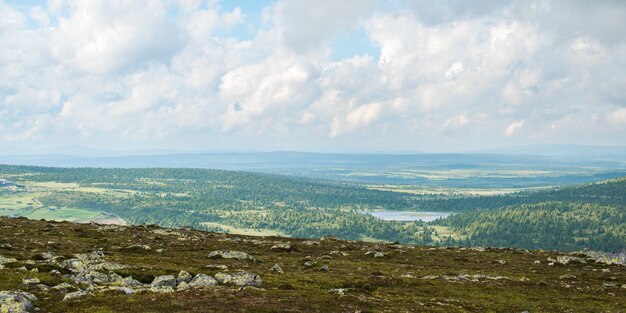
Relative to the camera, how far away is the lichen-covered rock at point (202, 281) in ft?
154

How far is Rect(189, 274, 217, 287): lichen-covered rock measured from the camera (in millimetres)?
46791

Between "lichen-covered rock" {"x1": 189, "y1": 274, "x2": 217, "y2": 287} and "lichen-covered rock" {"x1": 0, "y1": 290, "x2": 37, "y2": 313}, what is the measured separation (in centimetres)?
1480

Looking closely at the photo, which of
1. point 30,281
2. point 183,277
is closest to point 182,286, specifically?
point 183,277

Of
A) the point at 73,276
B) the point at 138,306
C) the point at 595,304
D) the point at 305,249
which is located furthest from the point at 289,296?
the point at 305,249

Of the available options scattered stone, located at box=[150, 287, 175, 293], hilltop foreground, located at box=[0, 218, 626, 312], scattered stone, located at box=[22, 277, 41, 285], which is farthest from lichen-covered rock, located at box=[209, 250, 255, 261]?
scattered stone, located at box=[22, 277, 41, 285]

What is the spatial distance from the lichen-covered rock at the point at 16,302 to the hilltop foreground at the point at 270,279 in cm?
7

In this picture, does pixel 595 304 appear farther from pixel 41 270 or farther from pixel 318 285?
pixel 41 270

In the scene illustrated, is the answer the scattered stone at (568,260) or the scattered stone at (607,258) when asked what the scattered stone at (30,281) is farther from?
the scattered stone at (607,258)

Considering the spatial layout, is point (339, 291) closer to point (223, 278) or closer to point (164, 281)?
point (223, 278)

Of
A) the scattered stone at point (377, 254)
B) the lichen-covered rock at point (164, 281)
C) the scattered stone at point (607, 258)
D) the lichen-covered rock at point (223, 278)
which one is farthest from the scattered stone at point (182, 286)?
the scattered stone at point (607, 258)

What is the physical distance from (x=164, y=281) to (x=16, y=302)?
604 inches

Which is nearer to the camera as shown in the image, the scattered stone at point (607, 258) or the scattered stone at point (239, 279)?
the scattered stone at point (239, 279)

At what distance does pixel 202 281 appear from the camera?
48062 mm

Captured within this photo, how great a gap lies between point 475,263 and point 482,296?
126ft
